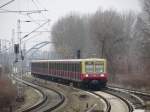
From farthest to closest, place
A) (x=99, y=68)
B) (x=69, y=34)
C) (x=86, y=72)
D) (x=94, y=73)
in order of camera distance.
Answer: (x=69, y=34) → (x=99, y=68) → (x=94, y=73) → (x=86, y=72)

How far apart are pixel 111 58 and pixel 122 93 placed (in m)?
31.6

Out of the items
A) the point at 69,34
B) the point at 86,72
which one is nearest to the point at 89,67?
the point at 86,72

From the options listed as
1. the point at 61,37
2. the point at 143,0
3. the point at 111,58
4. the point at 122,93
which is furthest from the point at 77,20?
the point at 122,93

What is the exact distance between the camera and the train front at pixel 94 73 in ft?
132

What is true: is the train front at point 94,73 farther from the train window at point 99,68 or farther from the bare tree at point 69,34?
the bare tree at point 69,34

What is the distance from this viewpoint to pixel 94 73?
133 ft

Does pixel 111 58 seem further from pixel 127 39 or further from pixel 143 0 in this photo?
pixel 143 0

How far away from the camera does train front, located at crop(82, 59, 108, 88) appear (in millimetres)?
40188

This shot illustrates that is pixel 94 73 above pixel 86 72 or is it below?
below

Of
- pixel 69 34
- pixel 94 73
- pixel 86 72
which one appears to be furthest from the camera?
pixel 69 34

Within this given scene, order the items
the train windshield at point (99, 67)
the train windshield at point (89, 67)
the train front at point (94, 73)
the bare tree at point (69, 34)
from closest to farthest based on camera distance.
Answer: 1. the train front at point (94, 73)
2. the train windshield at point (89, 67)
3. the train windshield at point (99, 67)
4. the bare tree at point (69, 34)

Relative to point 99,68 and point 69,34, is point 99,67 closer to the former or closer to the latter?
point 99,68

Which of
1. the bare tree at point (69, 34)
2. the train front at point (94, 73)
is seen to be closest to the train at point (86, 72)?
the train front at point (94, 73)

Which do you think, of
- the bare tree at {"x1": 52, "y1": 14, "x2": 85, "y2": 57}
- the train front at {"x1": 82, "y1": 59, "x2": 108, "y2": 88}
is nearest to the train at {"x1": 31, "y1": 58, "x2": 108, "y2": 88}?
the train front at {"x1": 82, "y1": 59, "x2": 108, "y2": 88}
